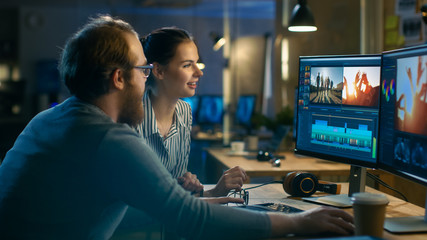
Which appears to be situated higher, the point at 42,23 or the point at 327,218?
the point at 42,23

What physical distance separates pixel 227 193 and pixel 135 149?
84cm

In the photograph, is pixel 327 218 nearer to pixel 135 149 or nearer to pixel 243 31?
pixel 135 149

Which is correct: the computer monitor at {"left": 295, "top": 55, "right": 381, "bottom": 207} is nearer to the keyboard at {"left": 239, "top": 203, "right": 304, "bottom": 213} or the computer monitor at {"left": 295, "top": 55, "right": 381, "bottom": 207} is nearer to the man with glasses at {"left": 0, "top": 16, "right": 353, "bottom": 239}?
the keyboard at {"left": 239, "top": 203, "right": 304, "bottom": 213}

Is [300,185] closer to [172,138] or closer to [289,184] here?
[289,184]

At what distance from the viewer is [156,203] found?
3.95 ft

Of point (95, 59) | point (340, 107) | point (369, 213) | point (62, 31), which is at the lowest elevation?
point (369, 213)

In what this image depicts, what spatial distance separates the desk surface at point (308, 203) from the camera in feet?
4.62

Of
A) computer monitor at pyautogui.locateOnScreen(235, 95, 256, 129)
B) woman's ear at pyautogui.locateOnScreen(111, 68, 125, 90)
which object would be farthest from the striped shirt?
computer monitor at pyautogui.locateOnScreen(235, 95, 256, 129)

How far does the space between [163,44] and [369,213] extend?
1.46 metres

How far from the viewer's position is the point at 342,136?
5.98ft

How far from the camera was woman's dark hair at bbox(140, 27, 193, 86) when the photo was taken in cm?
247

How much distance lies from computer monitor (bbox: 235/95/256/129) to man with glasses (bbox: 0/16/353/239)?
4.75 m

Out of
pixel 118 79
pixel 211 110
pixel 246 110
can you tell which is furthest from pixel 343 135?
pixel 211 110

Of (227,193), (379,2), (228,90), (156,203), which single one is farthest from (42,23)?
(156,203)
